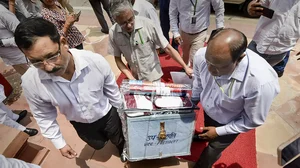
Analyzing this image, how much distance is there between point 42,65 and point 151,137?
1.07 metres

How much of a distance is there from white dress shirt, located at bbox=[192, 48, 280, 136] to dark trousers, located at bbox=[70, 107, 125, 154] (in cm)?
87

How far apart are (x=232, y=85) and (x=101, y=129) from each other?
1255 millimetres

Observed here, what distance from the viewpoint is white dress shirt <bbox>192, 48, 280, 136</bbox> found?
4.40 ft

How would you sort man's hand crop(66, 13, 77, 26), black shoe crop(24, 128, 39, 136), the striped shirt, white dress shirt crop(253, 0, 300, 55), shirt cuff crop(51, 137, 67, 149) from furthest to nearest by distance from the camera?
black shoe crop(24, 128, 39, 136) < man's hand crop(66, 13, 77, 26) < the striped shirt < white dress shirt crop(253, 0, 300, 55) < shirt cuff crop(51, 137, 67, 149)

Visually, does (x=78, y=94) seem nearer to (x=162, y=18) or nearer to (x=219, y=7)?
(x=219, y=7)

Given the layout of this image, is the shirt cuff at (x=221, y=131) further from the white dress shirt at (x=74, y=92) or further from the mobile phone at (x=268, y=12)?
the mobile phone at (x=268, y=12)

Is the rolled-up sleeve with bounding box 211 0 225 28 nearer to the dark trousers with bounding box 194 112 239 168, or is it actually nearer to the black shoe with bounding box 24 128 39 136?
the dark trousers with bounding box 194 112 239 168

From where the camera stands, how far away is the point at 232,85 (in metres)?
1.41

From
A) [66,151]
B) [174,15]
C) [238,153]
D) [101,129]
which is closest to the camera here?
[66,151]

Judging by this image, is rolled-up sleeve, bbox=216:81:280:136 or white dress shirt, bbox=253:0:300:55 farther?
white dress shirt, bbox=253:0:300:55

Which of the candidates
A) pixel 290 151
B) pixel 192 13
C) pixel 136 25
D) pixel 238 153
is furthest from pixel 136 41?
pixel 238 153

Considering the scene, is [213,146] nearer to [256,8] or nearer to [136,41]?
[136,41]

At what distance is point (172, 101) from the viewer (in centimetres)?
178

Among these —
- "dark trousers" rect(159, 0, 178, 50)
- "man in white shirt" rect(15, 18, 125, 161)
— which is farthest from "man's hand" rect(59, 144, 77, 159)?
"dark trousers" rect(159, 0, 178, 50)
